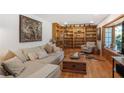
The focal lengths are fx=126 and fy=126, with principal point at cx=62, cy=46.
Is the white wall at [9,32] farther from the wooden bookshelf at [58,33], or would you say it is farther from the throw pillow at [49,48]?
the wooden bookshelf at [58,33]

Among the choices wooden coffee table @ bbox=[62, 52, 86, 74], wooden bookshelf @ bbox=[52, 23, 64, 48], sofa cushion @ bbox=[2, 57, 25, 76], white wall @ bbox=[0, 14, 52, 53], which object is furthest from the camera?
wooden bookshelf @ bbox=[52, 23, 64, 48]

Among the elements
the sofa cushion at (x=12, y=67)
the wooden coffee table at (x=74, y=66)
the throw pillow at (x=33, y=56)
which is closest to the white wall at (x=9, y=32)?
the throw pillow at (x=33, y=56)

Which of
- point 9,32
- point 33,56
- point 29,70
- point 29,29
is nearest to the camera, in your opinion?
point 29,70

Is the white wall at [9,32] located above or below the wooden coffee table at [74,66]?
above

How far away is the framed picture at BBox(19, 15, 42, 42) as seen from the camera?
3.47 metres

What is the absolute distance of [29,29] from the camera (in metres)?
3.89

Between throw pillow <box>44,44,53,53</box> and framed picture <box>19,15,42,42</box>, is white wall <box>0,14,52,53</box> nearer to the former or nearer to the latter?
framed picture <box>19,15,42,42</box>

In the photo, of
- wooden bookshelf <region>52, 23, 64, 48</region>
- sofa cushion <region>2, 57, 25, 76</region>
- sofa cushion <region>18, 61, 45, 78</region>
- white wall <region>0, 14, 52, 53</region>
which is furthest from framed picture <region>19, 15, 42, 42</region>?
sofa cushion <region>2, 57, 25, 76</region>

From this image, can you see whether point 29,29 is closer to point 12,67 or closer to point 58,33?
point 58,33

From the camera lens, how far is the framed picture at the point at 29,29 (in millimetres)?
3471

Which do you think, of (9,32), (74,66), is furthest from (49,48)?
(9,32)

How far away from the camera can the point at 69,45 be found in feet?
14.6
